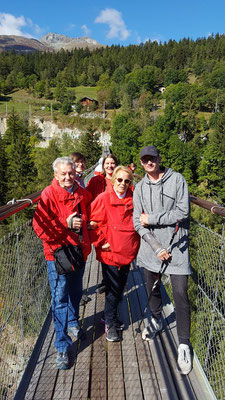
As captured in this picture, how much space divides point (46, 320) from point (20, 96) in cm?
9646

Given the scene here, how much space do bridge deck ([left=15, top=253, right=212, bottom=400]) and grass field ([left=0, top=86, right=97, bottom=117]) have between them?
2843 inches

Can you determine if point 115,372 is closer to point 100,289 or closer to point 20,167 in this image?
point 100,289

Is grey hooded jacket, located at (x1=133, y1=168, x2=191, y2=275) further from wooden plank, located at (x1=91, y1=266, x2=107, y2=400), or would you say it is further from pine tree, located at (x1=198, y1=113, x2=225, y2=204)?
pine tree, located at (x1=198, y1=113, x2=225, y2=204)

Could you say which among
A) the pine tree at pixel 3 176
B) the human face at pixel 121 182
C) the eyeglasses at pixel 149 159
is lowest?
the pine tree at pixel 3 176

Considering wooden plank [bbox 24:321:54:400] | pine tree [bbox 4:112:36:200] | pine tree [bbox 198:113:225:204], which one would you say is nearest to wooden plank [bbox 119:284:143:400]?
wooden plank [bbox 24:321:54:400]

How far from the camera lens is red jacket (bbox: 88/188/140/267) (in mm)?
2314

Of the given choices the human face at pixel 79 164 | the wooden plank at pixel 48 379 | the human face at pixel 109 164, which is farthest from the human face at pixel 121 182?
the wooden plank at pixel 48 379

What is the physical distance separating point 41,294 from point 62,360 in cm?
92

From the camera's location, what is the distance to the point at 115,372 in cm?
215

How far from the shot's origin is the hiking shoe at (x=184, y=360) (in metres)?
2.11

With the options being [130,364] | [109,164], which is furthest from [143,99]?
[130,364]

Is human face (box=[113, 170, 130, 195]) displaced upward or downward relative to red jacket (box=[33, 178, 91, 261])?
upward

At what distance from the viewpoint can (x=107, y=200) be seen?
231cm

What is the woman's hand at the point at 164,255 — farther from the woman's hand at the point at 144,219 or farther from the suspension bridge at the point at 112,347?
the suspension bridge at the point at 112,347
